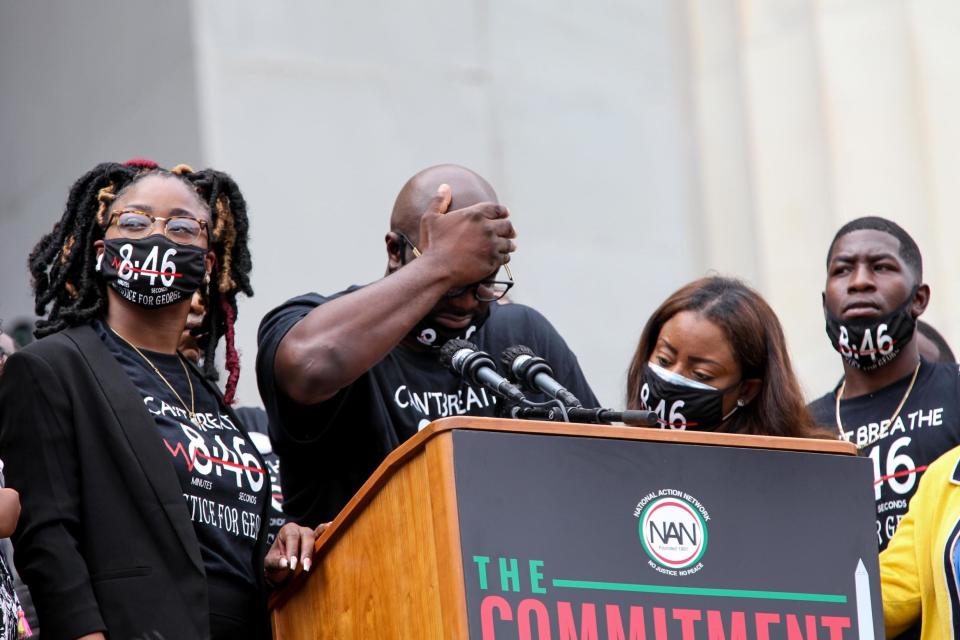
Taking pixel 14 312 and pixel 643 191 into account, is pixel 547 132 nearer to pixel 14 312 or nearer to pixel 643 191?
pixel 643 191

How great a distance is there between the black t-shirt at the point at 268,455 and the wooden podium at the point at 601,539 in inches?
28.1

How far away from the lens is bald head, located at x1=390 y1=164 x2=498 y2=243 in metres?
4.57

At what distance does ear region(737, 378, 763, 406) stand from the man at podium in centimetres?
44

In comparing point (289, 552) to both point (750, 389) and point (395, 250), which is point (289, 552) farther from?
point (750, 389)

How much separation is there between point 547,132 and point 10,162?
10.7 ft

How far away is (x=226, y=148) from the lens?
838 cm

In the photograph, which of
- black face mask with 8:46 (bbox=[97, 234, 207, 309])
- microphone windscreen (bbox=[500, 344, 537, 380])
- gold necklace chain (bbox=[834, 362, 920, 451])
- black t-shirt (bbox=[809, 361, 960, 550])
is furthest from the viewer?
gold necklace chain (bbox=[834, 362, 920, 451])

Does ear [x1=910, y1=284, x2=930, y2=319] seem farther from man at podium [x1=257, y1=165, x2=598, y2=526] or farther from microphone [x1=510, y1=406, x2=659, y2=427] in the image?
microphone [x1=510, y1=406, x2=659, y2=427]

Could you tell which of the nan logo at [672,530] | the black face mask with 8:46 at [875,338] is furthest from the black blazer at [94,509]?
the black face mask with 8:46 at [875,338]

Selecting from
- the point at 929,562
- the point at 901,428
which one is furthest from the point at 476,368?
the point at 901,428

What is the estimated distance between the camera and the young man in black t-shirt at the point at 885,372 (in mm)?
5305

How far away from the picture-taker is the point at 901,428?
5.42 metres

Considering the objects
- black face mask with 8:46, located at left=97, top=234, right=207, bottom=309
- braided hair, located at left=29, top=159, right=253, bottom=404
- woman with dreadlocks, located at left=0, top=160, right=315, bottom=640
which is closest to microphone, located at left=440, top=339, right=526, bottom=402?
woman with dreadlocks, located at left=0, top=160, right=315, bottom=640

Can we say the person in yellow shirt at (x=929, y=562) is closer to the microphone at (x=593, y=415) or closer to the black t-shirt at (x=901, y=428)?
the black t-shirt at (x=901, y=428)
